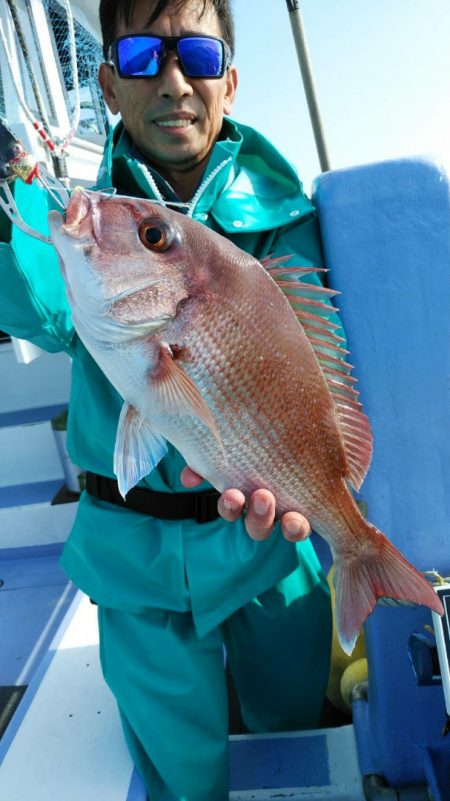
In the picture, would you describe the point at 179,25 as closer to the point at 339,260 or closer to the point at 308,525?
the point at 339,260

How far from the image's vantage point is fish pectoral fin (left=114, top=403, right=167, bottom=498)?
1270 mm

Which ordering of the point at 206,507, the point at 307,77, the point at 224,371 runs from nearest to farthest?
1. the point at 224,371
2. the point at 206,507
3. the point at 307,77

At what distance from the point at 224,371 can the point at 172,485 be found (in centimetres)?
60

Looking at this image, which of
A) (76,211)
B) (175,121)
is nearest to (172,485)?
(76,211)

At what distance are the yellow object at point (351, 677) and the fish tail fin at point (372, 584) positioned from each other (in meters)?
0.95

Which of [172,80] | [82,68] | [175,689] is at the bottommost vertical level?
[175,689]

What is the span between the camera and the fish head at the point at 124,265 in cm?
113

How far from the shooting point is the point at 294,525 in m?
1.37

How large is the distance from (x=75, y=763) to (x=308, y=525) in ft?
4.45

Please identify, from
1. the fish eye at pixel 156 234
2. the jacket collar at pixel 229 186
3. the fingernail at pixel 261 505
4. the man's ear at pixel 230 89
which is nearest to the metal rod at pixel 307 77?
the man's ear at pixel 230 89

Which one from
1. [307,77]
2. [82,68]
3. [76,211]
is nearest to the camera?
[76,211]

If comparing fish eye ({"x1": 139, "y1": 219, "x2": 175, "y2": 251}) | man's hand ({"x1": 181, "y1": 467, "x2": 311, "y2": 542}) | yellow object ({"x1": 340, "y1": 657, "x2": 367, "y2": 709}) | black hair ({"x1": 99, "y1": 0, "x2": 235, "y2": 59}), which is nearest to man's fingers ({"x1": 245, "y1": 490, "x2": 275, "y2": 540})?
man's hand ({"x1": 181, "y1": 467, "x2": 311, "y2": 542})

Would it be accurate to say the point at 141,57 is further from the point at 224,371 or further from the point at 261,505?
the point at 261,505

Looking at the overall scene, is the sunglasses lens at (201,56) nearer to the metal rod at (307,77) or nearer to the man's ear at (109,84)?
the man's ear at (109,84)
